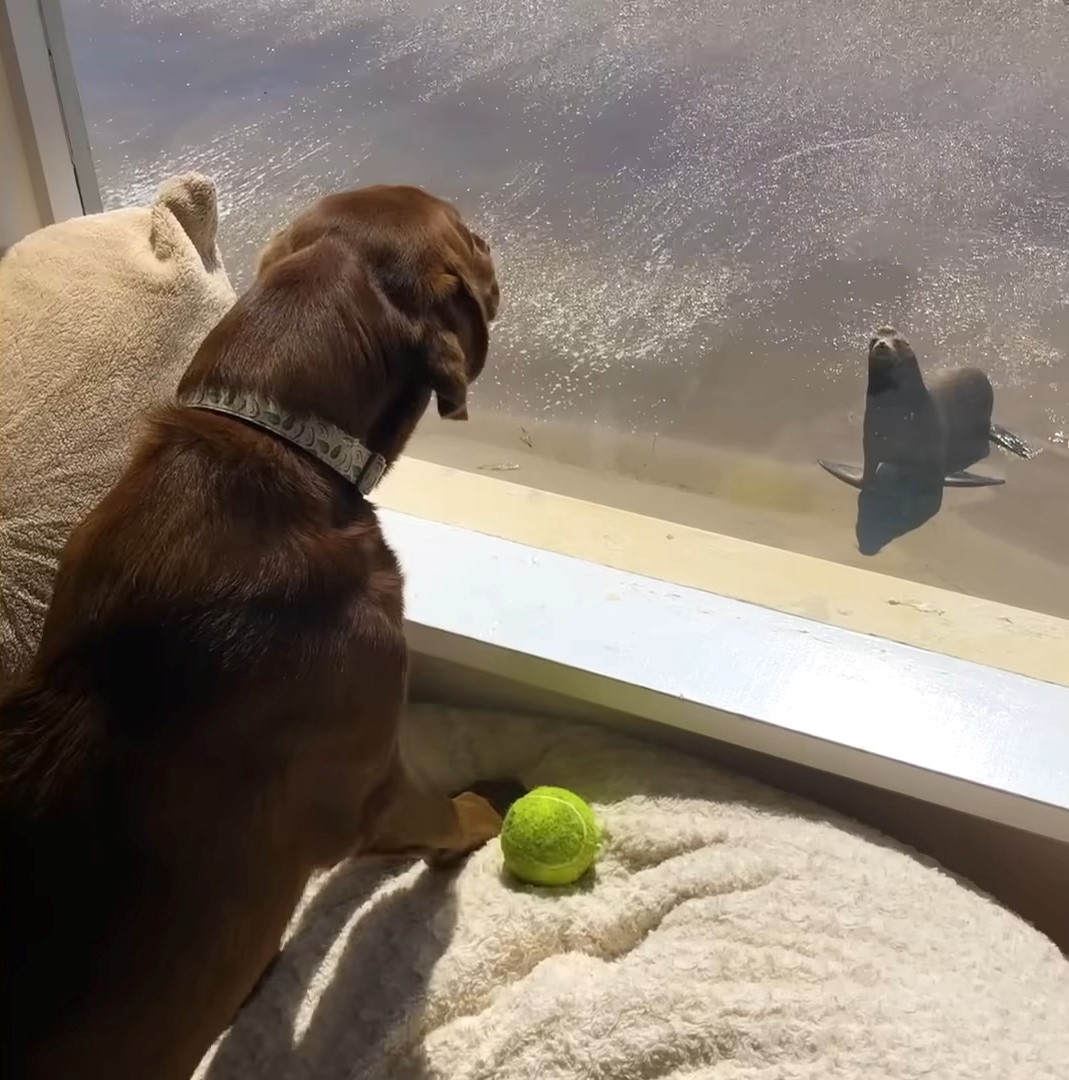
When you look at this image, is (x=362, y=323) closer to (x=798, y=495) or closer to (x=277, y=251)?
(x=277, y=251)

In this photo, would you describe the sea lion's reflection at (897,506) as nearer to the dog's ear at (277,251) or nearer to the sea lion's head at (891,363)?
the sea lion's head at (891,363)

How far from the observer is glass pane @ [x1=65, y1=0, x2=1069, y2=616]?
1273 millimetres

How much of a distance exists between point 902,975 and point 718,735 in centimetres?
26

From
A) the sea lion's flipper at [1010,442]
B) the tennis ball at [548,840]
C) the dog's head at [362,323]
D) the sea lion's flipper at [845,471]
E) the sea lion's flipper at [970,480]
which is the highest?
the dog's head at [362,323]

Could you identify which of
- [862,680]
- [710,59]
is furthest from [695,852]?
[710,59]

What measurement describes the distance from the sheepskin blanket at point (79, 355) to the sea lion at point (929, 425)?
28.5 inches

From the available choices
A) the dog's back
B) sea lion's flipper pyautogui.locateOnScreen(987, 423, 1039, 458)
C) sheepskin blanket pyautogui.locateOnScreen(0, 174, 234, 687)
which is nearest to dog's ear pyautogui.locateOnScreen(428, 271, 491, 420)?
the dog's back

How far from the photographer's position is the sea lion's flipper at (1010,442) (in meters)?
1.25

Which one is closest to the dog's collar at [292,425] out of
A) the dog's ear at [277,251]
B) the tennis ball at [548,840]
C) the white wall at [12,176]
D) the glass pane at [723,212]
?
the dog's ear at [277,251]

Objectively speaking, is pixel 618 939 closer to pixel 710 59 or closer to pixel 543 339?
pixel 543 339

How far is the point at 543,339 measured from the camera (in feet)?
4.66

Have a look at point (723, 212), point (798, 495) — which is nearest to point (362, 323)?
point (798, 495)

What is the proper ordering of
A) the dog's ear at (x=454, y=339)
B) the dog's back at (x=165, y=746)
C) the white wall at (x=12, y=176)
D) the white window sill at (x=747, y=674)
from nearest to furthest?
1. the dog's back at (x=165, y=746)
2. the dog's ear at (x=454, y=339)
3. the white window sill at (x=747, y=674)
4. the white wall at (x=12, y=176)

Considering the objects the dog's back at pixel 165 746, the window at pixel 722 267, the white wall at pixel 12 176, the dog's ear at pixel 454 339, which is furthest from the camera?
the white wall at pixel 12 176
